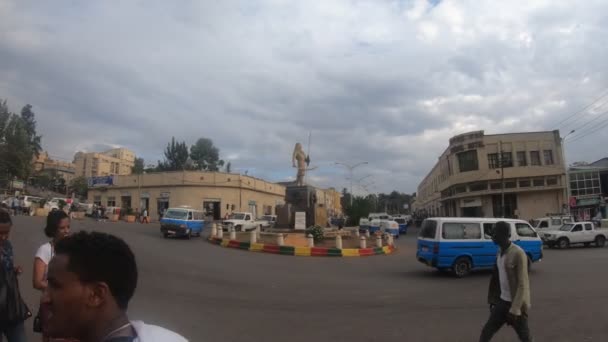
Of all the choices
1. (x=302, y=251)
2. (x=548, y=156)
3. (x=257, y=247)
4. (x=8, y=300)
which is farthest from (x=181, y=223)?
(x=548, y=156)

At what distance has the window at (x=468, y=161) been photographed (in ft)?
161

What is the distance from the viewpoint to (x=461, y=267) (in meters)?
13.0

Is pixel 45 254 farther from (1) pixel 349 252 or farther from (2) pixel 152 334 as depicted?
(1) pixel 349 252

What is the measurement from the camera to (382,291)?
33.5 ft

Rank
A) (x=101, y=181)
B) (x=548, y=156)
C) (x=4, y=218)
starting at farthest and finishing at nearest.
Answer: (x=101, y=181) < (x=548, y=156) < (x=4, y=218)

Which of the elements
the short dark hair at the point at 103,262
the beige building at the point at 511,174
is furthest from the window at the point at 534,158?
the short dark hair at the point at 103,262

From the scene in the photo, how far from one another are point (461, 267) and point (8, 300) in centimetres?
1231

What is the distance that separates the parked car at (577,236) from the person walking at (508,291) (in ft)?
77.0

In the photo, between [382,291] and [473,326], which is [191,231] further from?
[473,326]

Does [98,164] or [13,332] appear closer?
[13,332]

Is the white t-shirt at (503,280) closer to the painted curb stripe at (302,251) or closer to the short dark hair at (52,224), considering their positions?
the short dark hair at (52,224)

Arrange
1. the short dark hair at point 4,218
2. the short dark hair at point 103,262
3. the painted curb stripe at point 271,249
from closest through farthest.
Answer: the short dark hair at point 103,262 → the short dark hair at point 4,218 → the painted curb stripe at point 271,249

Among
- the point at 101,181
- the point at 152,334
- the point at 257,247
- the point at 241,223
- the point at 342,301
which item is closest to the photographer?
the point at 152,334

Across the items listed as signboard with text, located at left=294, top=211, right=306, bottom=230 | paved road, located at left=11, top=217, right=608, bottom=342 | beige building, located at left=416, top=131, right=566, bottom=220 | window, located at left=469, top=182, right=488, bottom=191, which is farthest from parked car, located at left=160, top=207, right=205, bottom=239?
window, located at left=469, top=182, right=488, bottom=191
